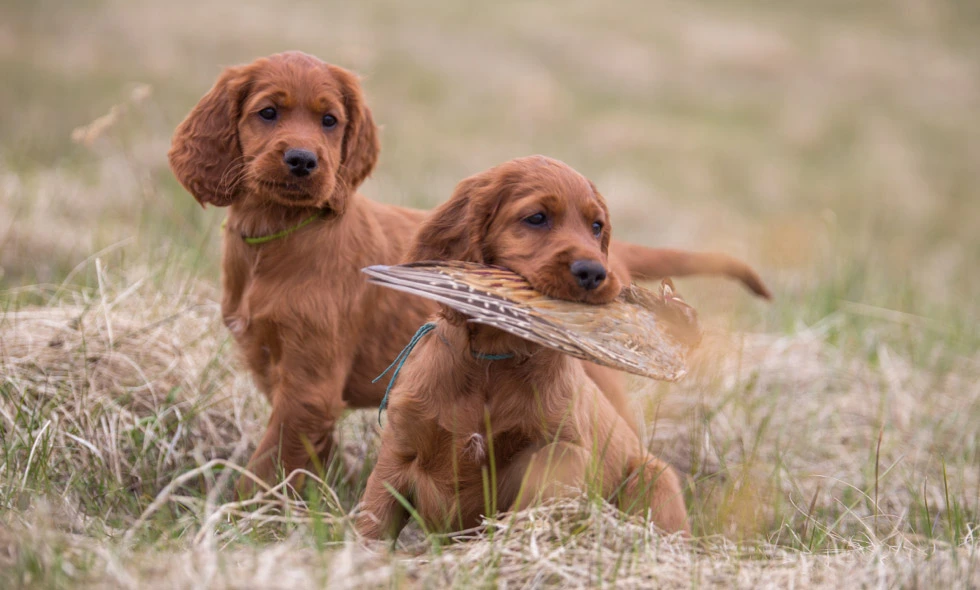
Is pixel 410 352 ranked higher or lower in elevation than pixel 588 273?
lower

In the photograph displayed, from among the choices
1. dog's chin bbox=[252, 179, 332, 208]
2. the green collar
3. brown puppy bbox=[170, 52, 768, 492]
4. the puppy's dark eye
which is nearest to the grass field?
brown puppy bbox=[170, 52, 768, 492]

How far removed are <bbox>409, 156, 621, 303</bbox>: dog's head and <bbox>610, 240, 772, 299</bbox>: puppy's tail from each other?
3.75 feet

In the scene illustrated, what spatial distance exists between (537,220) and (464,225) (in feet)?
0.87

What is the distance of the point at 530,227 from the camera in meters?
3.13

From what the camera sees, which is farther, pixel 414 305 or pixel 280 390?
pixel 414 305

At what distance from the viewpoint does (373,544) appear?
307 cm

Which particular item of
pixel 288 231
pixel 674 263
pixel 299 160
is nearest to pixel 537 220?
pixel 299 160

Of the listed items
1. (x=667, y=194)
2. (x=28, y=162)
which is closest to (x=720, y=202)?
(x=667, y=194)

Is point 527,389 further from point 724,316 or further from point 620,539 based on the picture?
point 724,316

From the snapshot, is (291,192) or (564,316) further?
(291,192)

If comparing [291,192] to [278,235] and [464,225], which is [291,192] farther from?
[464,225]

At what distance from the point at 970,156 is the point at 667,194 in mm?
7998

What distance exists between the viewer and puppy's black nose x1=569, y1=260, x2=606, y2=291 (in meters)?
2.86

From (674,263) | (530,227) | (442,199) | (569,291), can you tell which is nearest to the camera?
(569,291)
